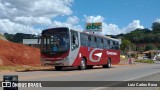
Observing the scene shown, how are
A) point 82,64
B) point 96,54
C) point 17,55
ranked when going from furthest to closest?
point 17,55 < point 96,54 < point 82,64

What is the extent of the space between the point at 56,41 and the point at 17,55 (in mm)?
11235

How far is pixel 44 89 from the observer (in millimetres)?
12781

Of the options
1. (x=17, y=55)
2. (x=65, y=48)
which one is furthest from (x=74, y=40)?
(x=17, y=55)

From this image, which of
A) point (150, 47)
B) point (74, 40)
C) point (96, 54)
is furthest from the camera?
point (150, 47)

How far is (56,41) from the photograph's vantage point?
2659 cm

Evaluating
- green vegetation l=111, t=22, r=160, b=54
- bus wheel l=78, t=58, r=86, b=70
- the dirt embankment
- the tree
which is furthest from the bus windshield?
the tree

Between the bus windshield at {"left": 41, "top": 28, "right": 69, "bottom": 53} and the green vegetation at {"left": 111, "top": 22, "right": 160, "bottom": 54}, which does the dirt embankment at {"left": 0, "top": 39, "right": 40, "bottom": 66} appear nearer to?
the bus windshield at {"left": 41, "top": 28, "right": 69, "bottom": 53}

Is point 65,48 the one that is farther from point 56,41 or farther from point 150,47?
point 150,47

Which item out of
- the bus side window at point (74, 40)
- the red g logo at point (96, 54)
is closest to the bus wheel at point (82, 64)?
the red g logo at point (96, 54)

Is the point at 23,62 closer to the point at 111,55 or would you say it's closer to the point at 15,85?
the point at 111,55

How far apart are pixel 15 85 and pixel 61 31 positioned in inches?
780

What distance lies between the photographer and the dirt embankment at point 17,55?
34562 mm

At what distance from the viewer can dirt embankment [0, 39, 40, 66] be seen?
3456 centimetres

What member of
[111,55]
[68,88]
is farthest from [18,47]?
[68,88]
